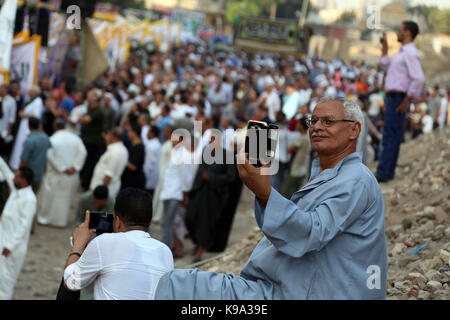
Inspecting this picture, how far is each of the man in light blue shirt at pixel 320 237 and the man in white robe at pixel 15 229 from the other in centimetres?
446

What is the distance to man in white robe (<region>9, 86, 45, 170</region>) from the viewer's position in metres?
11.6

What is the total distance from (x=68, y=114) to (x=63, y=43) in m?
3.39

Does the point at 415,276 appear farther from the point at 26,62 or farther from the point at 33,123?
the point at 26,62

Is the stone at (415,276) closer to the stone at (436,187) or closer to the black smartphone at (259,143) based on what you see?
the stone at (436,187)

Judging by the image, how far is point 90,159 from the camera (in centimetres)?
1212

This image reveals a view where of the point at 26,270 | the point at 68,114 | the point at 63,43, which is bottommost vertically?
the point at 26,270

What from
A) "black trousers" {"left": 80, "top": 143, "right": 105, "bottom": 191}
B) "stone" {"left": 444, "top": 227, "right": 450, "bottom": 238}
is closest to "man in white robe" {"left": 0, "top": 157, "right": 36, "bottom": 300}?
"stone" {"left": 444, "top": 227, "right": 450, "bottom": 238}

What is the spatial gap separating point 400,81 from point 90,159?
631cm

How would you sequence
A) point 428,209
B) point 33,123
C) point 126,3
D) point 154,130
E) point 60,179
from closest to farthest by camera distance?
point 428,209 → point 33,123 → point 154,130 → point 60,179 → point 126,3

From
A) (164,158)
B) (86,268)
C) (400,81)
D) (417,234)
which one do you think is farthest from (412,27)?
(86,268)

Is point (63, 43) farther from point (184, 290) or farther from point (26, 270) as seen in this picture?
point (184, 290)

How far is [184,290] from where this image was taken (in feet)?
9.57

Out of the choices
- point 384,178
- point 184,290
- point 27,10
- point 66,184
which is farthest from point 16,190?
point 27,10

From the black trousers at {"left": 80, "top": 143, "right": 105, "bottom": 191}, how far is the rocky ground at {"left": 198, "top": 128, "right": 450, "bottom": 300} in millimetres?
4528
